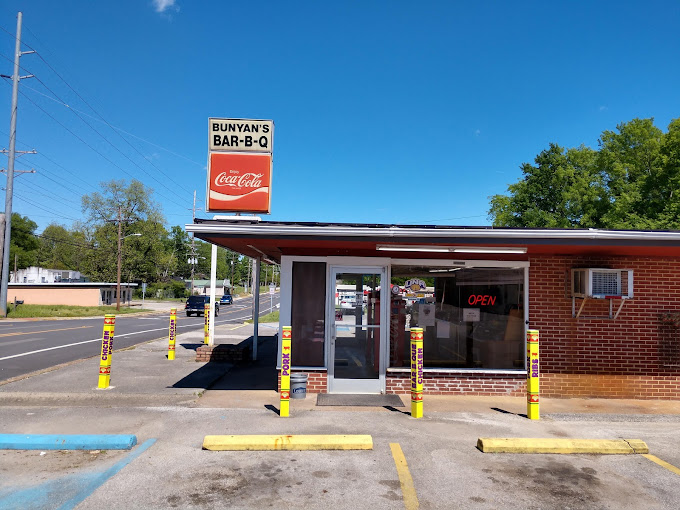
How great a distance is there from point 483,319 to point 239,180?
650 cm

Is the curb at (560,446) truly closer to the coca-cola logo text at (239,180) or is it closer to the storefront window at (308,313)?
the storefront window at (308,313)

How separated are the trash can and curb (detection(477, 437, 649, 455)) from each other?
3439 mm

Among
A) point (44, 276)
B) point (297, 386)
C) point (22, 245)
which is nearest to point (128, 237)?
point (44, 276)

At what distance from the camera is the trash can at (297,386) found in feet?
27.6

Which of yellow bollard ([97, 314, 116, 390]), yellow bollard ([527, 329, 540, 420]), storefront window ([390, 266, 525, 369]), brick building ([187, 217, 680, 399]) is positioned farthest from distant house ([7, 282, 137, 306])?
yellow bollard ([527, 329, 540, 420])

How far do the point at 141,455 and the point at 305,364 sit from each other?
3.80 m

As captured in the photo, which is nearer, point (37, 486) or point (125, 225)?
point (37, 486)

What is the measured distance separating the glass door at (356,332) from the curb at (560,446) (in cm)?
316

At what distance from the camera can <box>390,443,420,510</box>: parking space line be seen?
4.47m

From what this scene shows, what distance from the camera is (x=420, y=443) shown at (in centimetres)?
618

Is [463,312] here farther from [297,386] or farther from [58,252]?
[58,252]

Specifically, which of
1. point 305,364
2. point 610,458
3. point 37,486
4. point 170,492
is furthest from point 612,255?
point 37,486

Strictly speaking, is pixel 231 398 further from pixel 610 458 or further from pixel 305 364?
pixel 610 458

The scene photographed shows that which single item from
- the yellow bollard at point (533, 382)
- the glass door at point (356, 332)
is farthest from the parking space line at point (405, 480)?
the glass door at point (356, 332)
